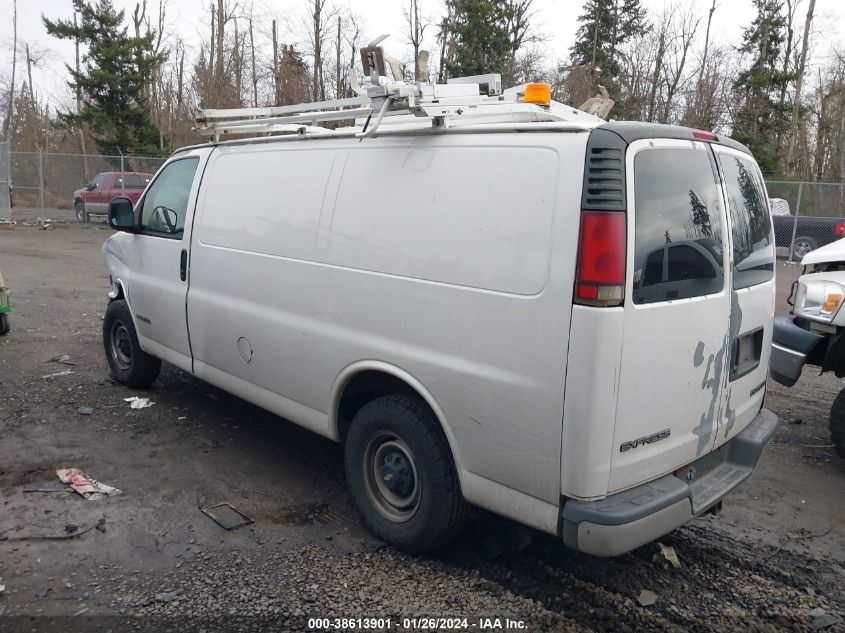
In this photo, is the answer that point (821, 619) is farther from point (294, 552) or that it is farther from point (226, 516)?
point (226, 516)

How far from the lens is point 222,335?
15.2 ft

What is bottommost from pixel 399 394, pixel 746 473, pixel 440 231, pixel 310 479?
pixel 310 479

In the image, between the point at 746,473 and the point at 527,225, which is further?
the point at 746,473

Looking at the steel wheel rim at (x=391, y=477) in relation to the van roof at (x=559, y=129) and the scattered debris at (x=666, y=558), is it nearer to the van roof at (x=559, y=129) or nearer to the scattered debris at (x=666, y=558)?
the scattered debris at (x=666, y=558)

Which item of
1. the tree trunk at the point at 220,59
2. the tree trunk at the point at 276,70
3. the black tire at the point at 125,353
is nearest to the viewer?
the black tire at the point at 125,353

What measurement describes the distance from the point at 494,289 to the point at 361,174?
1.15 meters

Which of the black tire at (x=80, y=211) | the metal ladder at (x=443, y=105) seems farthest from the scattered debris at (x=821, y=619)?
the black tire at (x=80, y=211)

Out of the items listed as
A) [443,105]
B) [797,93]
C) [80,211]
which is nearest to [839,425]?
[443,105]

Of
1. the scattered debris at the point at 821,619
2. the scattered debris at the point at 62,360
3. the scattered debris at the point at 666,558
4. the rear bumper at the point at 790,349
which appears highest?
the rear bumper at the point at 790,349

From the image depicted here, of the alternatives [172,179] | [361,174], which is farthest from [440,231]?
[172,179]

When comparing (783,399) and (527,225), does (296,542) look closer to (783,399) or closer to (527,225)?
(527,225)

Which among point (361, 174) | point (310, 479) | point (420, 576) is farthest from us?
point (310, 479)

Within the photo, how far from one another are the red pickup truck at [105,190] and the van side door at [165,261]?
1813 centimetres

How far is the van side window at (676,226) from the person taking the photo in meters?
2.82
